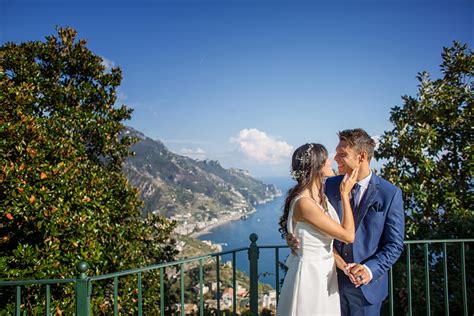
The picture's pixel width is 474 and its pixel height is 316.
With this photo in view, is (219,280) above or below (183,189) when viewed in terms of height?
below

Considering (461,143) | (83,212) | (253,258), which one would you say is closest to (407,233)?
(461,143)

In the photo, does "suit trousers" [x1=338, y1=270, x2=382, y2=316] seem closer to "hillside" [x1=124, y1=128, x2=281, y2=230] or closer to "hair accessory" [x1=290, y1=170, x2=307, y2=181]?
"hair accessory" [x1=290, y1=170, x2=307, y2=181]

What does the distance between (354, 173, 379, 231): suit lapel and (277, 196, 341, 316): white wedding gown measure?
0.40 ft

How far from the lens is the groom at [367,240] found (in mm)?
1997

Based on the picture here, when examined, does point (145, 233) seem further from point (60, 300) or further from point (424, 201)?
point (424, 201)

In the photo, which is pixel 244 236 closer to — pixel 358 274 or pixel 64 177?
Answer: pixel 64 177

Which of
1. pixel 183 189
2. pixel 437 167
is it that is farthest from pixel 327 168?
pixel 183 189

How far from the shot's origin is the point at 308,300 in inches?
82.2

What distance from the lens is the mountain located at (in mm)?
66250

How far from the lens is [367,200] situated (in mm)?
2072

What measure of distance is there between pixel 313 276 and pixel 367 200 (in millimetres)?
545

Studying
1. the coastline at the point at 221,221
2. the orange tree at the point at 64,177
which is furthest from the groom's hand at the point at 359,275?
the coastline at the point at 221,221

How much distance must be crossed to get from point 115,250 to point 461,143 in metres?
5.18

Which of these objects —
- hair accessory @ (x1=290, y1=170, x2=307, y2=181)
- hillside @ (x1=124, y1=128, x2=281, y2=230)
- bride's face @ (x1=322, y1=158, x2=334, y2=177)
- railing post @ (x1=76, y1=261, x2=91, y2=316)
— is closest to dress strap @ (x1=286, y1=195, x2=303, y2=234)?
hair accessory @ (x1=290, y1=170, x2=307, y2=181)
